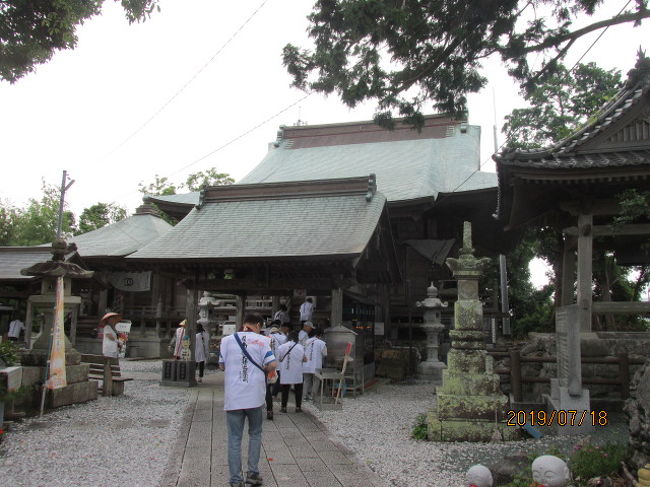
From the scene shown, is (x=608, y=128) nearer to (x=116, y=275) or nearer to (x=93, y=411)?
(x=93, y=411)

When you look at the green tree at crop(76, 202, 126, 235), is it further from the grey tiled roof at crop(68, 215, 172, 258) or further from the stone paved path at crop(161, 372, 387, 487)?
the stone paved path at crop(161, 372, 387, 487)

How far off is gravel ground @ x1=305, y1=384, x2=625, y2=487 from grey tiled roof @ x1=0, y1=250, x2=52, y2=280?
49.1ft

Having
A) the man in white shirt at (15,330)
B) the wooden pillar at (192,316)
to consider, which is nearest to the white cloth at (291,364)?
the wooden pillar at (192,316)

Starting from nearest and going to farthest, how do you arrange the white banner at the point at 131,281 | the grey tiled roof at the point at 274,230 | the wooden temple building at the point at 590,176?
the wooden temple building at the point at 590,176 < the grey tiled roof at the point at 274,230 < the white banner at the point at 131,281

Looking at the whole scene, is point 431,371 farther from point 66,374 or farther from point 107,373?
point 66,374

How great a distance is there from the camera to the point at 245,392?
507 centimetres

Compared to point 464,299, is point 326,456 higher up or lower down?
lower down

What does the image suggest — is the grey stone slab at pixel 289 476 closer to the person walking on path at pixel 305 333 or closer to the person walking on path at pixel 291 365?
the person walking on path at pixel 291 365

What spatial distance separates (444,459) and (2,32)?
7.94 metres

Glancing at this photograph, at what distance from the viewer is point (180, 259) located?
12125mm

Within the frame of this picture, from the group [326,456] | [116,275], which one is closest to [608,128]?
[326,456]

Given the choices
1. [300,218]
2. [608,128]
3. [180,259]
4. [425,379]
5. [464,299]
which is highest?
[608,128]

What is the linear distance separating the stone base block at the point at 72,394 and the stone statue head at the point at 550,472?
772 centimetres

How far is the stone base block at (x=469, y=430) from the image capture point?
7250 mm
